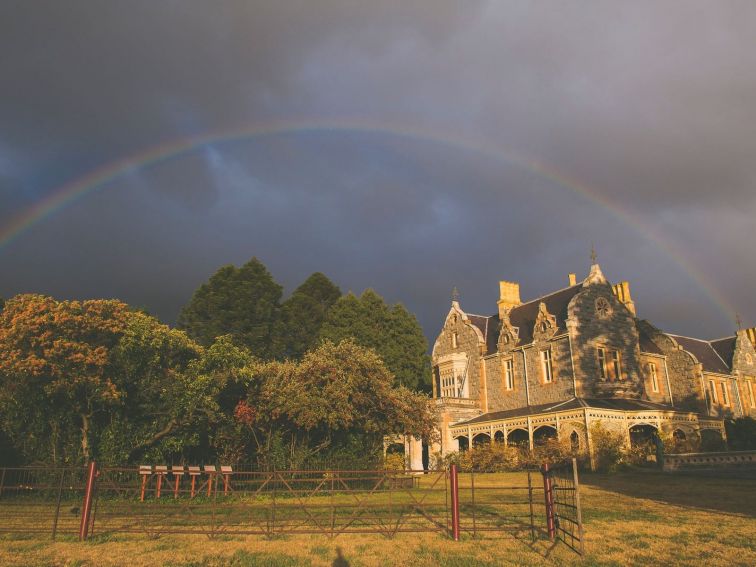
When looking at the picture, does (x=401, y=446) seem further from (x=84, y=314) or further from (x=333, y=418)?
(x=84, y=314)

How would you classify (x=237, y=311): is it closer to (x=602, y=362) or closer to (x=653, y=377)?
(x=602, y=362)

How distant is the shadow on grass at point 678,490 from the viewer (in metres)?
16.2

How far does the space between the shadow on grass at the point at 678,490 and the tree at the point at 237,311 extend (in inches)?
892

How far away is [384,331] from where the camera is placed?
4359 centimetres

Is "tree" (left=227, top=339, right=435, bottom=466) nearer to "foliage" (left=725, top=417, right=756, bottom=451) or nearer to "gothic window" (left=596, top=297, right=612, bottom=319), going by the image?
"gothic window" (left=596, top=297, right=612, bottom=319)

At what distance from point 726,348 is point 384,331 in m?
28.6

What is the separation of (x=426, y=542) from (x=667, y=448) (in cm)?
2361

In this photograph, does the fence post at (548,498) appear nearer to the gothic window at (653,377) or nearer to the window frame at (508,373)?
the window frame at (508,373)

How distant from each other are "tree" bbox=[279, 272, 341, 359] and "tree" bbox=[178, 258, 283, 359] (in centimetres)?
132

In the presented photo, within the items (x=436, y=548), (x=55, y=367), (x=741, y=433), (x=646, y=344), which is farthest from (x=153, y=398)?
(x=646, y=344)

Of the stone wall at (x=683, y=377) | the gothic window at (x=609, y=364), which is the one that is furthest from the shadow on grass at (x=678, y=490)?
the stone wall at (x=683, y=377)

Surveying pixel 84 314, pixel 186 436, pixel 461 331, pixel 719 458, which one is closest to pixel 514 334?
pixel 461 331

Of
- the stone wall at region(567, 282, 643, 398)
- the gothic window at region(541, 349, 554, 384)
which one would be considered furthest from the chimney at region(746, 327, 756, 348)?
the gothic window at region(541, 349, 554, 384)

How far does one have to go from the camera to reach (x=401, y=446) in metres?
43.7
